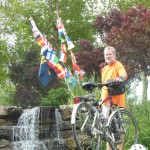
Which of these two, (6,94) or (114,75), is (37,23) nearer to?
(6,94)

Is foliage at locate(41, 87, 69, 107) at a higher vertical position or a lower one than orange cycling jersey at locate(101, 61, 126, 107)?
higher

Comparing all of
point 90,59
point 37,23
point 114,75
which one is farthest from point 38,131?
point 37,23

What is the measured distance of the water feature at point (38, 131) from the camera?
1073 centimetres

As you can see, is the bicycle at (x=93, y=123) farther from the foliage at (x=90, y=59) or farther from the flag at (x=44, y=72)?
the foliage at (x=90, y=59)

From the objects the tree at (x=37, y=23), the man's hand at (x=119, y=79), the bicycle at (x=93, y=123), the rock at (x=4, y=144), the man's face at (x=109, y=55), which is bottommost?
the rock at (x=4, y=144)

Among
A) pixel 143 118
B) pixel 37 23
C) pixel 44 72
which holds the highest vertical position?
pixel 37 23

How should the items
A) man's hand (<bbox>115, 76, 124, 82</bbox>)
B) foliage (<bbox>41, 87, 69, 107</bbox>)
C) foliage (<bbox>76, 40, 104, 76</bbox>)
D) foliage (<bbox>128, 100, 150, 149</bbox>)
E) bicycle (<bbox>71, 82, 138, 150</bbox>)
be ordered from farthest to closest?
foliage (<bbox>76, 40, 104, 76</bbox>)
foliage (<bbox>41, 87, 69, 107</bbox>)
foliage (<bbox>128, 100, 150, 149</bbox>)
man's hand (<bbox>115, 76, 124, 82</bbox>)
bicycle (<bbox>71, 82, 138, 150</bbox>)

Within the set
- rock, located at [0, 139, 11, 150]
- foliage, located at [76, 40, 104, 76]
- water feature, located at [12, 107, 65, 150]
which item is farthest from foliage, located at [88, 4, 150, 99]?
rock, located at [0, 139, 11, 150]

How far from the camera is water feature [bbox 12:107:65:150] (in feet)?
35.2

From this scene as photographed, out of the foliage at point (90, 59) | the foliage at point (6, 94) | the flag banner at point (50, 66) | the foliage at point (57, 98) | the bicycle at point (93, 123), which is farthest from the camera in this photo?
the foliage at point (6, 94)

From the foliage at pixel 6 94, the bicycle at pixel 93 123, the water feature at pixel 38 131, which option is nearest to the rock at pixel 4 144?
the water feature at pixel 38 131

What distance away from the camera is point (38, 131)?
36.7 feet

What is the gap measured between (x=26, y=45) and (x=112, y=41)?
27.5 feet

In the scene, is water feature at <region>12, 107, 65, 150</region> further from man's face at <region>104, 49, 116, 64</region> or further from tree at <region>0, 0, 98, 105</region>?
tree at <region>0, 0, 98, 105</region>
